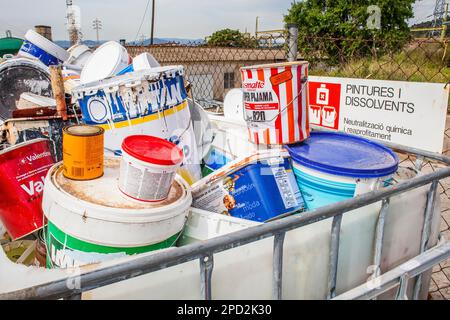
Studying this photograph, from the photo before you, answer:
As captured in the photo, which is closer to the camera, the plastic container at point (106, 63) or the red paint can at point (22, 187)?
the red paint can at point (22, 187)

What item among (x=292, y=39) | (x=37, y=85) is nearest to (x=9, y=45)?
(x=37, y=85)

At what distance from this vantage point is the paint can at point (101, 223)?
1.19 metres

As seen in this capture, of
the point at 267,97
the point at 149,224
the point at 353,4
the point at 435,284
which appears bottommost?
the point at 435,284

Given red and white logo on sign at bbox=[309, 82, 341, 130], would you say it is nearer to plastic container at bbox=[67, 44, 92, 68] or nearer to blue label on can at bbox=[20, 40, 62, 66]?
plastic container at bbox=[67, 44, 92, 68]

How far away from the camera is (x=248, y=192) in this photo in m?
1.64

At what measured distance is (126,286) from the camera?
92 cm

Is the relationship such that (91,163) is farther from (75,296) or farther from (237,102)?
(237,102)

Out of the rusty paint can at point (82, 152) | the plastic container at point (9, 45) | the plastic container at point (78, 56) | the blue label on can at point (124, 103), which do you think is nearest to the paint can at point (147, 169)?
the rusty paint can at point (82, 152)

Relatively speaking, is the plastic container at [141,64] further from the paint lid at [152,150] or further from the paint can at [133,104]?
the paint lid at [152,150]

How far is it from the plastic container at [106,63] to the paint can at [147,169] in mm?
1128

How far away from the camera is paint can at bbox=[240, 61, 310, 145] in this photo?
1.76 metres

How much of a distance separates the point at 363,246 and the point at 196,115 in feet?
4.59

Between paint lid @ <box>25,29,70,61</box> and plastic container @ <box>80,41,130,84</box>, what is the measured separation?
1.13 metres
